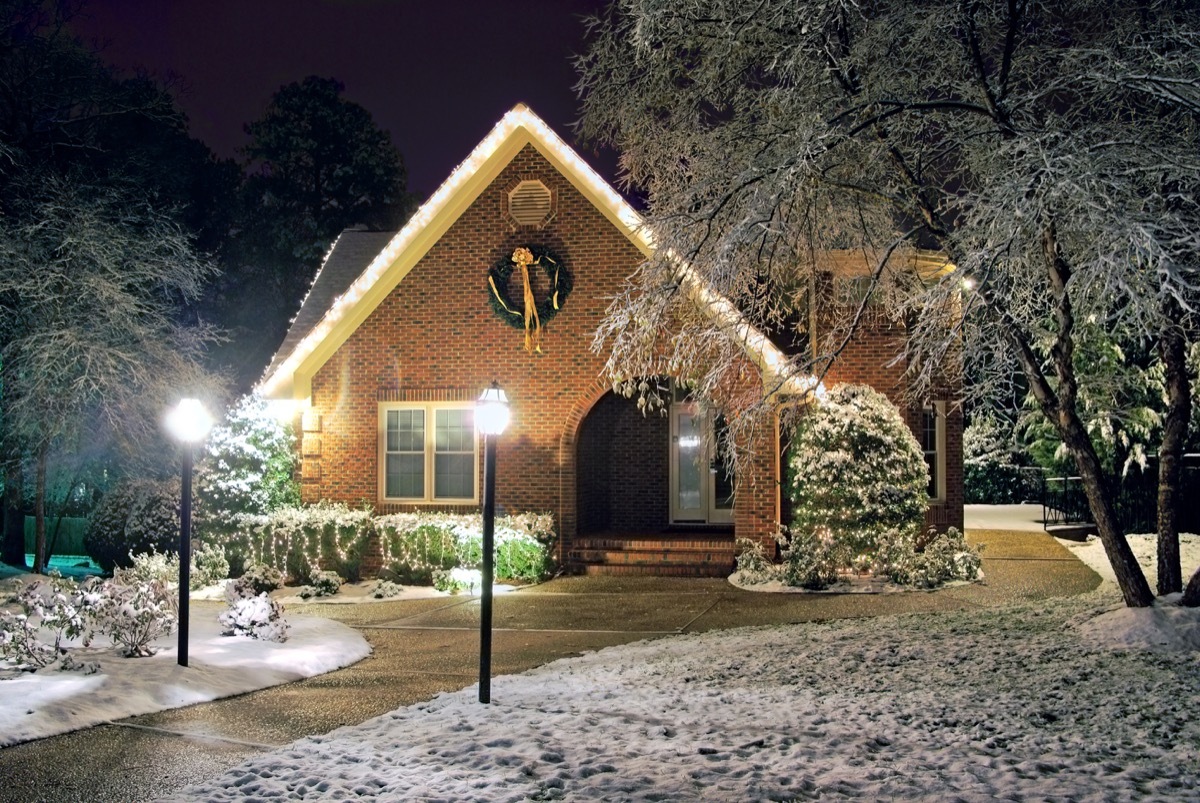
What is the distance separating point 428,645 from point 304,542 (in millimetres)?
5937

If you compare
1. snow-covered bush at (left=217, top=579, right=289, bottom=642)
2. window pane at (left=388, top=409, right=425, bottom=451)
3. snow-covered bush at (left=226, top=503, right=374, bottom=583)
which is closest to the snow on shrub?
snow-covered bush at (left=217, top=579, right=289, bottom=642)

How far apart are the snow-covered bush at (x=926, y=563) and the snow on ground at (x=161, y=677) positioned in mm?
7131

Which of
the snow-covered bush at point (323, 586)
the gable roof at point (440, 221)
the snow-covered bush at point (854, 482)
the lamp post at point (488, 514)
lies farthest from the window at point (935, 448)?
the lamp post at point (488, 514)

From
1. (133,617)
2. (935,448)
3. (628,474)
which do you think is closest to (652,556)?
(628,474)

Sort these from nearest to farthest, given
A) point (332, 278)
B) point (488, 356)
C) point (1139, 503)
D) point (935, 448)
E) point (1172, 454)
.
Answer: point (1172, 454)
point (488, 356)
point (935, 448)
point (1139, 503)
point (332, 278)

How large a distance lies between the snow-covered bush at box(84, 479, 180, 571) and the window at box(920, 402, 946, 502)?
1211 cm

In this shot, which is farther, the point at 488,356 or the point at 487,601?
the point at 488,356

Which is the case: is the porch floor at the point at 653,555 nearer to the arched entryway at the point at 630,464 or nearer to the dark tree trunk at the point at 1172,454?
the arched entryway at the point at 630,464

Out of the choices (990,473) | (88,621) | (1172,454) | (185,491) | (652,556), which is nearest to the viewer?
(185,491)

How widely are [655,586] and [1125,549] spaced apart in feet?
22.9

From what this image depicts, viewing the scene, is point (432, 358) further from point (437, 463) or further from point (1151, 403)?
point (1151, 403)

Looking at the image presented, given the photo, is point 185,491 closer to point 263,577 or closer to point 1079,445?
point 263,577

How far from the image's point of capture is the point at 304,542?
1695 centimetres

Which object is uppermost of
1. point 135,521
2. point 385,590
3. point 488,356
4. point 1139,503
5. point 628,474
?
point 488,356
